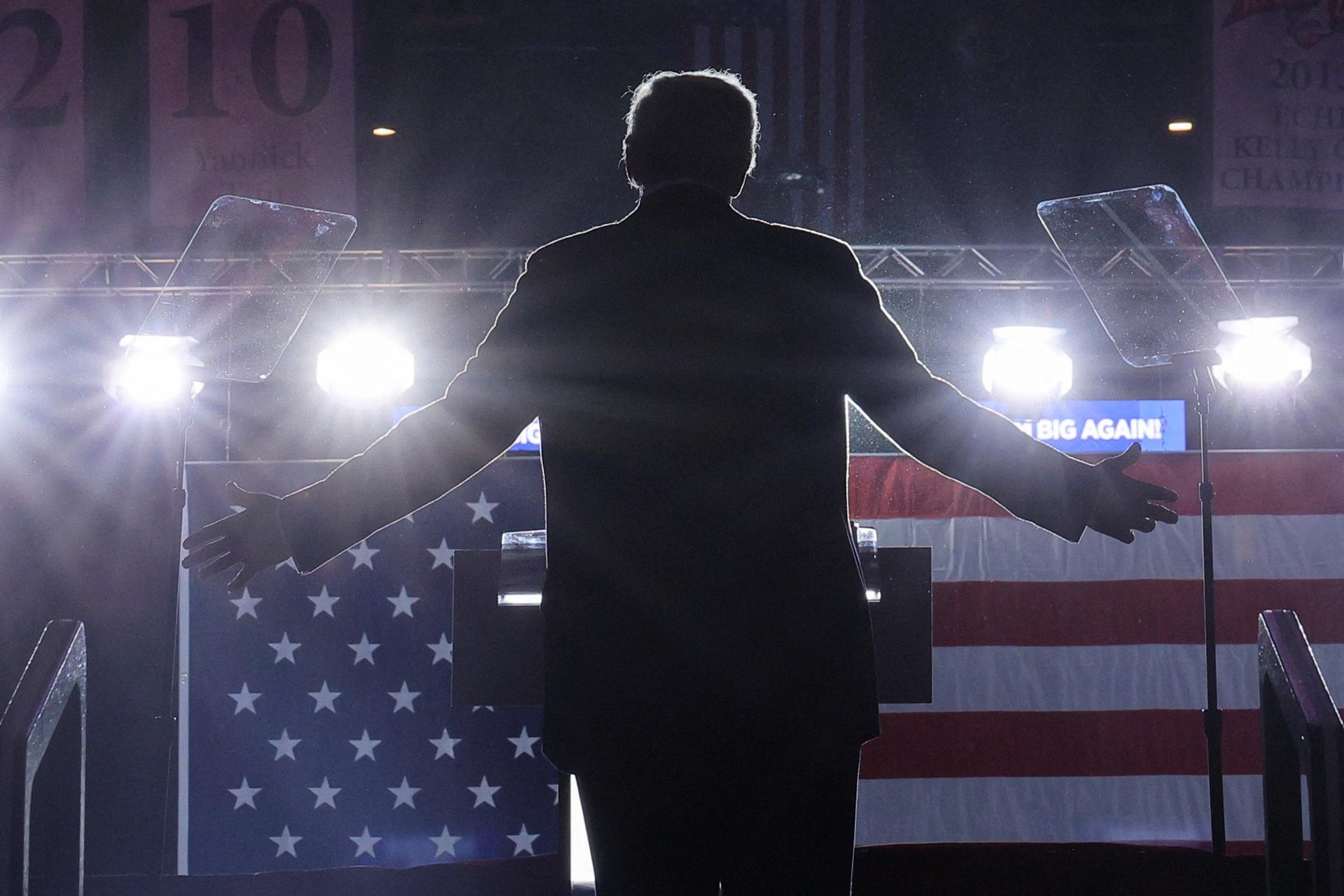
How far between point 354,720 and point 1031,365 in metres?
3.67

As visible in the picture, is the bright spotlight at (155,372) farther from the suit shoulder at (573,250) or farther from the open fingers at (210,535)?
the suit shoulder at (573,250)

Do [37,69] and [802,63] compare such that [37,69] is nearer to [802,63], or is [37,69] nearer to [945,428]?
[802,63]

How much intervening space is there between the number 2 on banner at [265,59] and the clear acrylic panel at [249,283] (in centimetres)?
192

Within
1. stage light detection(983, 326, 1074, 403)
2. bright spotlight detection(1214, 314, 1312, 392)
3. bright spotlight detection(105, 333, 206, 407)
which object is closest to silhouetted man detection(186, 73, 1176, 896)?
bright spotlight detection(105, 333, 206, 407)

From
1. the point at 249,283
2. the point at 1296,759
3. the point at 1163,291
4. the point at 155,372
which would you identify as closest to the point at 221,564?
the point at 1296,759

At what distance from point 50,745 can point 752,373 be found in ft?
4.40

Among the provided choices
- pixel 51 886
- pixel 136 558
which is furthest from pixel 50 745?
pixel 136 558

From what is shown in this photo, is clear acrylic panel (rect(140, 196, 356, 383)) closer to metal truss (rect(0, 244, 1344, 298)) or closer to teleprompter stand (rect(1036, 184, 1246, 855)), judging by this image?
metal truss (rect(0, 244, 1344, 298))

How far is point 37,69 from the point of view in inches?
216

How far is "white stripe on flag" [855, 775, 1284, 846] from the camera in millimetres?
3933

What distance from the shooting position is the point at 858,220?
18.6ft

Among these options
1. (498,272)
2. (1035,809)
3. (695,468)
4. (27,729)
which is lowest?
(1035,809)

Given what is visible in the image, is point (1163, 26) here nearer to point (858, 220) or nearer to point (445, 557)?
point (858, 220)

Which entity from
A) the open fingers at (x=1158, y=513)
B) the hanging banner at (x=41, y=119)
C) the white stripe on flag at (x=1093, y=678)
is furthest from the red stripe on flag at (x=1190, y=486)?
the hanging banner at (x=41, y=119)
